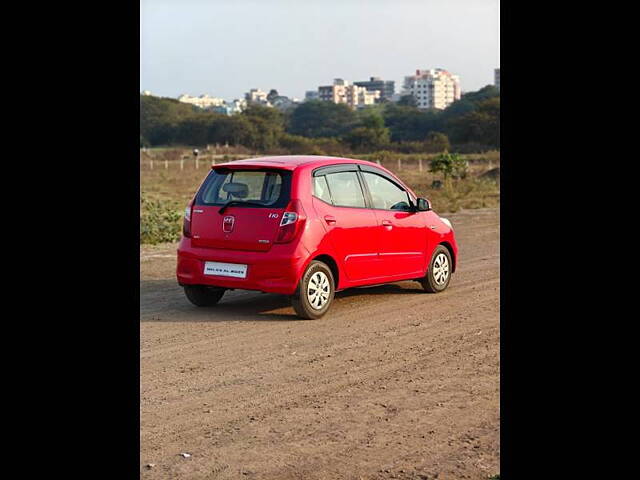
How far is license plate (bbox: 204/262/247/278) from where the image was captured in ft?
30.1

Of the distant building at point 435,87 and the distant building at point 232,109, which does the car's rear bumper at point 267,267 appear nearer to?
the distant building at point 232,109

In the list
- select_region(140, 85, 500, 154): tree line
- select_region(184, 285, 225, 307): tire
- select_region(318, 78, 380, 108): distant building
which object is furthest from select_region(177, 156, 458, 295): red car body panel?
select_region(318, 78, 380, 108): distant building

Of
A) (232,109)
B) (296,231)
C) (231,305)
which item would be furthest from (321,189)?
(232,109)

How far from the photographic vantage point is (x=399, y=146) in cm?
8212

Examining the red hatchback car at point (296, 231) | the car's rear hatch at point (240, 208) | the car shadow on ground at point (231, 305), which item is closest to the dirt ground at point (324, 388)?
the car shadow on ground at point (231, 305)

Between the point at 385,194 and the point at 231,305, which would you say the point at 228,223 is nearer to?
the point at 231,305

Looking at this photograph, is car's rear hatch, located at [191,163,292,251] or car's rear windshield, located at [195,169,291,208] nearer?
car's rear hatch, located at [191,163,292,251]

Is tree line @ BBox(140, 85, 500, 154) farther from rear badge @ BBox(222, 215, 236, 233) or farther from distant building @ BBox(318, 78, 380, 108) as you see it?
distant building @ BBox(318, 78, 380, 108)

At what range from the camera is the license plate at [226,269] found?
919 cm

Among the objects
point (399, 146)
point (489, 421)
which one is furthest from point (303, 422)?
point (399, 146)

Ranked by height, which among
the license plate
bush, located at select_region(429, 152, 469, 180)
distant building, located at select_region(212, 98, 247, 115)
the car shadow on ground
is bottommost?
the car shadow on ground

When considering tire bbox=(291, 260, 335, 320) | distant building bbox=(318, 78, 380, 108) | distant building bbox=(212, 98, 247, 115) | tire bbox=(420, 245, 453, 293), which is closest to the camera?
tire bbox=(291, 260, 335, 320)

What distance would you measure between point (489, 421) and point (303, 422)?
1.17 metres
